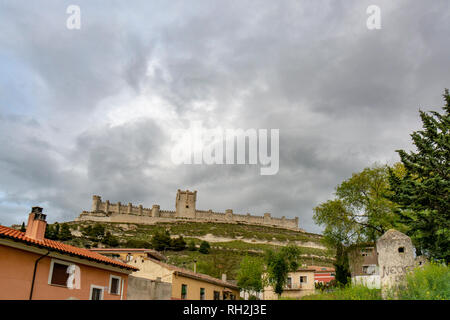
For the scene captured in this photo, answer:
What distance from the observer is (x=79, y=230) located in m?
93.9

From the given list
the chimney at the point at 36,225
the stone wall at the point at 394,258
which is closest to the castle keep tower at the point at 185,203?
the chimney at the point at 36,225

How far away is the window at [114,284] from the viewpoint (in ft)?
69.5

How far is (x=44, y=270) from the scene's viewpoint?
1655cm

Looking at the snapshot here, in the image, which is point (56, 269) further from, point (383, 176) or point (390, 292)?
point (383, 176)

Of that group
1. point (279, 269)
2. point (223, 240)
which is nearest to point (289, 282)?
point (279, 269)

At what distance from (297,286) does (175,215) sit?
9423cm

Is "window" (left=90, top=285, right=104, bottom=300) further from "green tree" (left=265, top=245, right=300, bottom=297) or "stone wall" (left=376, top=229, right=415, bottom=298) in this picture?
"green tree" (left=265, top=245, right=300, bottom=297)

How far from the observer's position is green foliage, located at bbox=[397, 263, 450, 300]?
11539 mm

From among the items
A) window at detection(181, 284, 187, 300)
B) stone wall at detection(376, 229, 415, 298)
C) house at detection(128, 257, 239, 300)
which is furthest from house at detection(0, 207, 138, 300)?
stone wall at detection(376, 229, 415, 298)

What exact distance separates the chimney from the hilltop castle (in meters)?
109

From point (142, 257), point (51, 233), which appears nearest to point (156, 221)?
point (51, 233)

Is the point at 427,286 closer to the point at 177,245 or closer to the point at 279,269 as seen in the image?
the point at 279,269

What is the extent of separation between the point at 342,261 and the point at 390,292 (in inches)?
881

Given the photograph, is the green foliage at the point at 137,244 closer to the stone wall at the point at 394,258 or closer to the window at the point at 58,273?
the window at the point at 58,273
